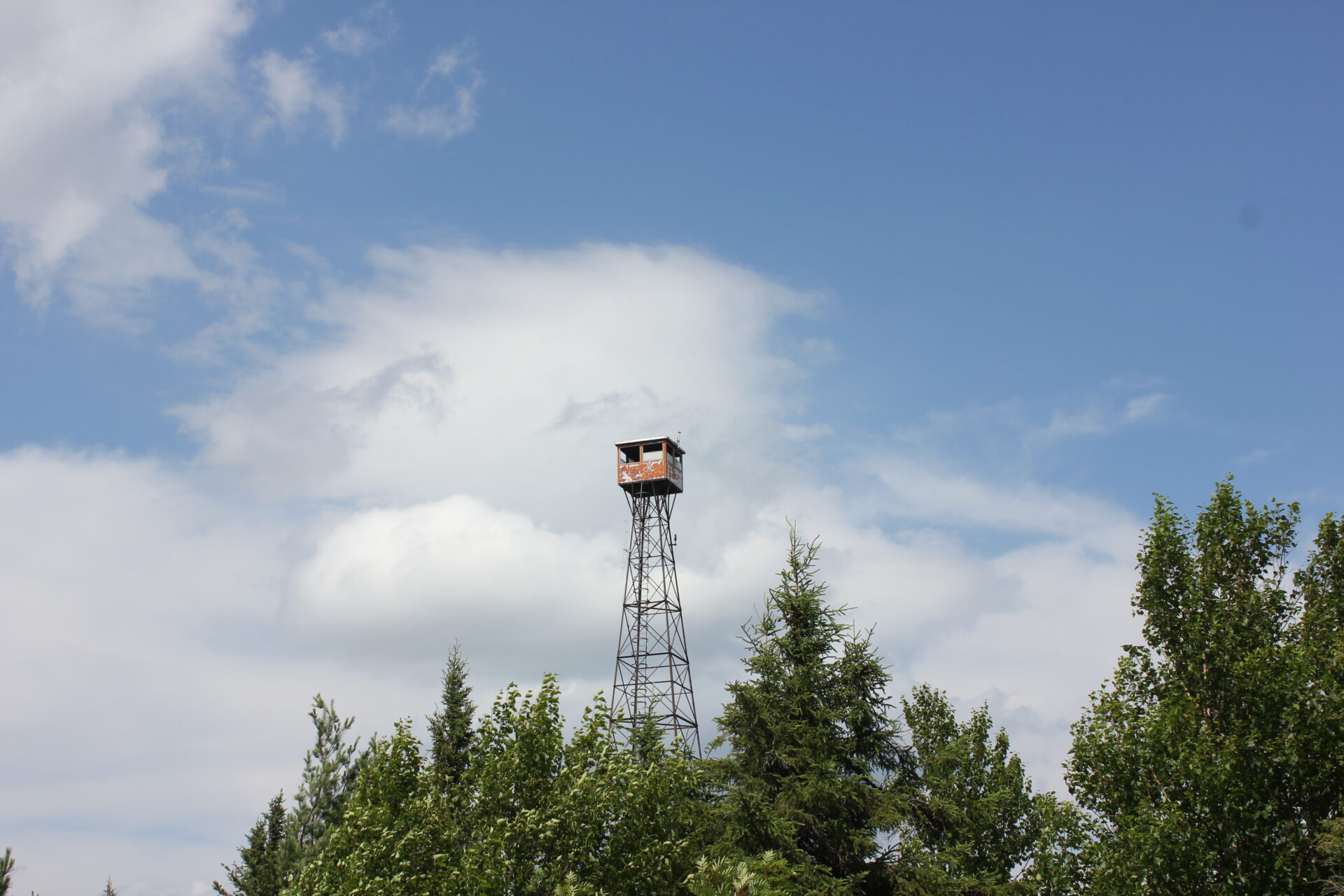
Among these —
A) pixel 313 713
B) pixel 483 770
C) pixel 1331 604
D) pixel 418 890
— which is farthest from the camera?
pixel 313 713

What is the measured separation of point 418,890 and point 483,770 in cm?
213

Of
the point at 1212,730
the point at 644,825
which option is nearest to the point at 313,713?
the point at 644,825

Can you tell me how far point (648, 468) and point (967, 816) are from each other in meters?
23.2

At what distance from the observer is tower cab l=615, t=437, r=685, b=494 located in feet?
146

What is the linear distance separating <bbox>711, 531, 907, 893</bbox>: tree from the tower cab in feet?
66.7

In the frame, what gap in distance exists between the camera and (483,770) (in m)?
16.8

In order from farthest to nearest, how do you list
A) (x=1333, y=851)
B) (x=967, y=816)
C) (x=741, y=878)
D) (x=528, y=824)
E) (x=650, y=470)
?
(x=650, y=470) → (x=967, y=816) → (x=1333, y=851) → (x=528, y=824) → (x=741, y=878)

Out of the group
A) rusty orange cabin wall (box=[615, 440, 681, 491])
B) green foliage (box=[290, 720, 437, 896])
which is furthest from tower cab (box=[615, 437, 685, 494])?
green foliage (box=[290, 720, 437, 896])

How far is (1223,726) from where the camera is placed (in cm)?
2133

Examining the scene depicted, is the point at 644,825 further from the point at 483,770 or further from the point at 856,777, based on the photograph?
the point at 856,777

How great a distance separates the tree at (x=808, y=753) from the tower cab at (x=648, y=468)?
20.3m

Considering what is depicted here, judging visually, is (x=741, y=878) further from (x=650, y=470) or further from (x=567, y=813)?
(x=650, y=470)

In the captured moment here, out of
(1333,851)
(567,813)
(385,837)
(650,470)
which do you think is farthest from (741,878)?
(650,470)

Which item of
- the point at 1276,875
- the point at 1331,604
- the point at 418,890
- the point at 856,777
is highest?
the point at 1331,604
